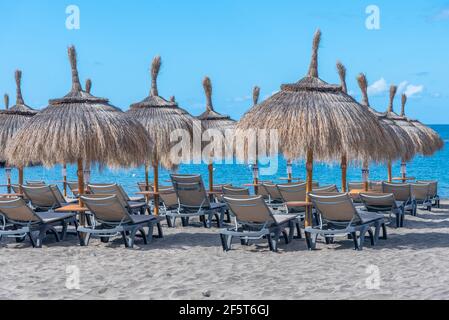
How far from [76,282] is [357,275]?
269cm

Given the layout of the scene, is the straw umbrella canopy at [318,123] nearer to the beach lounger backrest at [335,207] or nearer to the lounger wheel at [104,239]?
the beach lounger backrest at [335,207]

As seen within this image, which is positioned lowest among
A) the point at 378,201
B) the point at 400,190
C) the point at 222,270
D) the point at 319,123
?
the point at 222,270

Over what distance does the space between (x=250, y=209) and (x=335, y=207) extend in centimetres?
102

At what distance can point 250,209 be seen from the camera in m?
7.55

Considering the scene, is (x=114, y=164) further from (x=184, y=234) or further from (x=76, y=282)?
(x=76, y=282)

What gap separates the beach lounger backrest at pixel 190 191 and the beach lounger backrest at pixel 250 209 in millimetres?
1841

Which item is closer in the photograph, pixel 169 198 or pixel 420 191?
pixel 169 198

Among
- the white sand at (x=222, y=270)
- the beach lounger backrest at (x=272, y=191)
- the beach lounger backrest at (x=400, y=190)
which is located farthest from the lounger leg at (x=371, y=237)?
the beach lounger backrest at (x=272, y=191)

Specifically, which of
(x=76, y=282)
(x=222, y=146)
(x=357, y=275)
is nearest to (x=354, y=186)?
(x=222, y=146)

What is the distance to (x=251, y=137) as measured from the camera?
28.0ft

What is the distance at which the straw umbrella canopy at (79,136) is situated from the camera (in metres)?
8.38

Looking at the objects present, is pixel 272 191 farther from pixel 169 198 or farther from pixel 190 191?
pixel 190 191

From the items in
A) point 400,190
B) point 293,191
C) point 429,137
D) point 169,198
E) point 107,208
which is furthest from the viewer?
point 429,137

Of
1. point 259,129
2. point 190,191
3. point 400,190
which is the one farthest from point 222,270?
point 400,190
